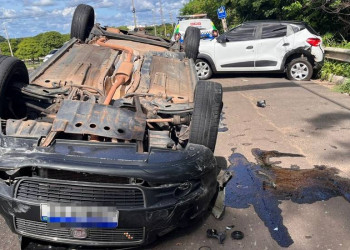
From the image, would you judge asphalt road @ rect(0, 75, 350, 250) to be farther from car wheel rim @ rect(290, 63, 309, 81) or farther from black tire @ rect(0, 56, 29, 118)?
black tire @ rect(0, 56, 29, 118)

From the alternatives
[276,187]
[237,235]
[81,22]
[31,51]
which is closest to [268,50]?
[81,22]

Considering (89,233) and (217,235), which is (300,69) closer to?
(217,235)

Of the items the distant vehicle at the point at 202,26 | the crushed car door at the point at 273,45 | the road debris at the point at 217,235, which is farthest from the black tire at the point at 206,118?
the distant vehicle at the point at 202,26

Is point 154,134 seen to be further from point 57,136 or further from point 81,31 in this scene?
point 81,31

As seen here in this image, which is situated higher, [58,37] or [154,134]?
[154,134]

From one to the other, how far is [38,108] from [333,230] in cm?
300

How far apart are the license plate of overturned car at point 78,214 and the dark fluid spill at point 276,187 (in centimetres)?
146

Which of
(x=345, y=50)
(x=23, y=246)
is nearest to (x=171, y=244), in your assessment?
(x=23, y=246)

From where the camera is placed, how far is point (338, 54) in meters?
10.5

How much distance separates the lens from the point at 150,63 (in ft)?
15.5

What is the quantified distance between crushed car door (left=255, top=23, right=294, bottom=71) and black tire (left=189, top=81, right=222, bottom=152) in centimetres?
786

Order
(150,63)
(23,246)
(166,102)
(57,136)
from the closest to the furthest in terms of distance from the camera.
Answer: (23,246), (57,136), (166,102), (150,63)

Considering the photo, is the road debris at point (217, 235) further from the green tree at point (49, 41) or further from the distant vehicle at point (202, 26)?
the green tree at point (49, 41)

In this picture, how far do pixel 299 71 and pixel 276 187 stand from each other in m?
7.51
